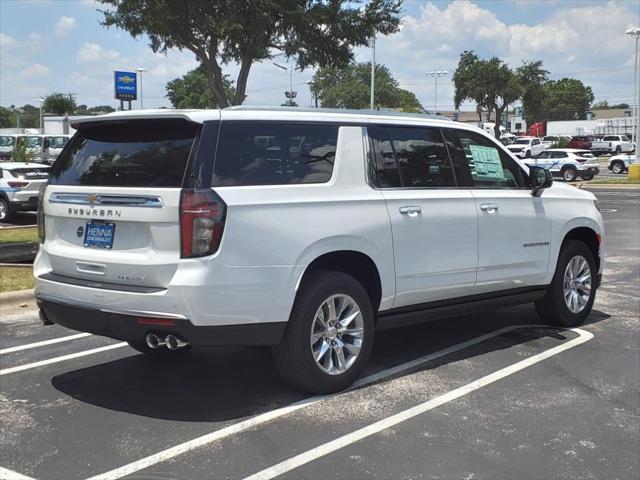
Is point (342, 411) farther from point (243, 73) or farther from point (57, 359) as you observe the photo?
point (243, 73)

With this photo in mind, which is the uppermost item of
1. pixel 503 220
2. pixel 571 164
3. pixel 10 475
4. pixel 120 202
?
pixel 571 164

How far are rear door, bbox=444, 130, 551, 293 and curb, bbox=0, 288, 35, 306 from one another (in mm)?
5078

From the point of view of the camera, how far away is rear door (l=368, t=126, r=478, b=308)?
16.5 feet

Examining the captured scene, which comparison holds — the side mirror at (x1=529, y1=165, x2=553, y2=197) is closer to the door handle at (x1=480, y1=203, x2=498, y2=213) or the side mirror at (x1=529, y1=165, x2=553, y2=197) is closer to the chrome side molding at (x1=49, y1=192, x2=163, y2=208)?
the door handle at (x1=480, y1=203, x2=498, y2=213)

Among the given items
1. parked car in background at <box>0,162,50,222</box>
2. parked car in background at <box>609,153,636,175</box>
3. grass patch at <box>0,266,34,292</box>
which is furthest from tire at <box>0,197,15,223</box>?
parked car in background at <box>609,153,636,175</box>

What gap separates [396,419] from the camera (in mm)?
4301

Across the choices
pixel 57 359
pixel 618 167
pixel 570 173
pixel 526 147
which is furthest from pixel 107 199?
pixel 526 147

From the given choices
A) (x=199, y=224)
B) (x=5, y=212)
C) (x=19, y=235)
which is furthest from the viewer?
(x=5, y=212)

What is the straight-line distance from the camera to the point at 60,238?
4668 millimetres

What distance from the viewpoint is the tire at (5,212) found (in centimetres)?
1705

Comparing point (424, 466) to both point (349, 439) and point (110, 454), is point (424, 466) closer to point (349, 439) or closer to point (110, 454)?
point (349, 439)

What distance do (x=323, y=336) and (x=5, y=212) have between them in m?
14.9

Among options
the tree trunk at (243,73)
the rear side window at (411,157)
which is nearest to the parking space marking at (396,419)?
the rear side window at (411,157)

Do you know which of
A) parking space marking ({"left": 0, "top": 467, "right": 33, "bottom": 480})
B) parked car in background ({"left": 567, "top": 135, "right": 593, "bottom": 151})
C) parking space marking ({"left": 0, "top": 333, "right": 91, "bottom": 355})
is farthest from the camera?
parked car in background ({"left": 567, "top": 135, "right": 593, "bottom": 151})
